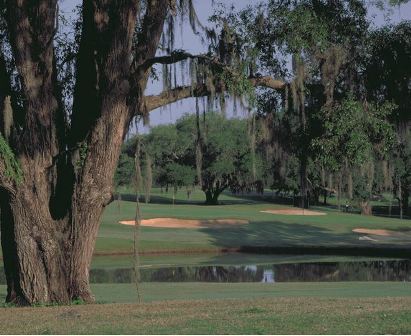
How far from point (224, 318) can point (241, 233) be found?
99.9ft

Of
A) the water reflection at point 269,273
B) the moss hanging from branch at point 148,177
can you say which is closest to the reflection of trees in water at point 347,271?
the water reflection at point 269,273

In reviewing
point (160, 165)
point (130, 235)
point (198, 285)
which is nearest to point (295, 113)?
point (198, 285)

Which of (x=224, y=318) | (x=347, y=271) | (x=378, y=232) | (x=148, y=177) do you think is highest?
(x=148, y=177)

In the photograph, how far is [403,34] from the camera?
1717cm

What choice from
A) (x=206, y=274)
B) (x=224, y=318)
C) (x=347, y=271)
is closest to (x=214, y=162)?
(x=347, y=271)

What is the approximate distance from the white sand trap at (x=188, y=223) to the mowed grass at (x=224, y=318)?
30.2 meters

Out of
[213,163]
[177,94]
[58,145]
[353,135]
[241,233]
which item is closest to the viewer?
[58,145]

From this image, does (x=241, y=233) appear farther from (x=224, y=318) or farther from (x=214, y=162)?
(x=224, y=318)

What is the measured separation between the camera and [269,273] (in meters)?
25.9

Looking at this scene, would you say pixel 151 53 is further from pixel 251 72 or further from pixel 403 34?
pixel 403 34

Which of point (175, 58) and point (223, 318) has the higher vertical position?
point (175, 58)

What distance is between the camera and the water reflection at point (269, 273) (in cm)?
2388

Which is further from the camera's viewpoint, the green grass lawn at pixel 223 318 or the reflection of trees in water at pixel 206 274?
the reflection of trees in water at pixel 206 274

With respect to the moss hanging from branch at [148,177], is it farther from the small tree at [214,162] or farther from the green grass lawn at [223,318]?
the small tree at [214,162]
